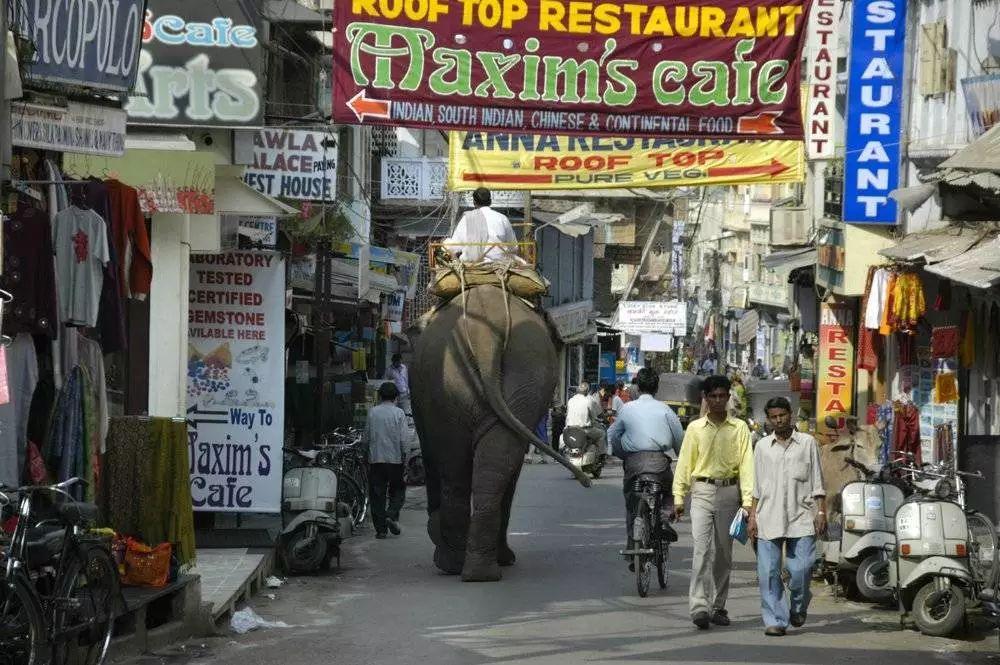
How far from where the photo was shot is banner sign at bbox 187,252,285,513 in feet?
48.4

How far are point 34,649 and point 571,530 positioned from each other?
448 inches

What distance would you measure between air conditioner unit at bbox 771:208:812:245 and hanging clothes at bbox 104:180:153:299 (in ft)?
73.5

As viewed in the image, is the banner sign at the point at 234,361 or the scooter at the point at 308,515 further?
the banner sign at the point at 234,361

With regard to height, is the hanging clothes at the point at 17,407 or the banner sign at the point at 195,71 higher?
the banner sign at the point at 195,71

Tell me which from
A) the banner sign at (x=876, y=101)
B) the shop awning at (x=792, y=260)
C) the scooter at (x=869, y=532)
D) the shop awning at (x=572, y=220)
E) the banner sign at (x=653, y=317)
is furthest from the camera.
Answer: the banner sign at (x=653, y=317)

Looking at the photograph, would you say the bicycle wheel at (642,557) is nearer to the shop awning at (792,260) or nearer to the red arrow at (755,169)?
the red arrow at (755,169)

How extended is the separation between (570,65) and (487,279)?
2.96m

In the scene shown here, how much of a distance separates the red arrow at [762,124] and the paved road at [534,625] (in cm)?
356

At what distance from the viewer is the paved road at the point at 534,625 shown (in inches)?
406

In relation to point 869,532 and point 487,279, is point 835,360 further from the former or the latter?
point 869,532

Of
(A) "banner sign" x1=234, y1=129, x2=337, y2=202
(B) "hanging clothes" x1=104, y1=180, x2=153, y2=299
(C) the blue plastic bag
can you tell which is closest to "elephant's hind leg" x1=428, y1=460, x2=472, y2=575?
(C) the blue plastic bag

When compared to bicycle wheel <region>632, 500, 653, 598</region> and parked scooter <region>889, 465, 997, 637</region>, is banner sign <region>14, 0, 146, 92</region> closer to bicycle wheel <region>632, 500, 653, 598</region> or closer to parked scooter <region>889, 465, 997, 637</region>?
bicycle wheel <region>632, 500, 653, 598</region>

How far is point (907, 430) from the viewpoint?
1989 cm

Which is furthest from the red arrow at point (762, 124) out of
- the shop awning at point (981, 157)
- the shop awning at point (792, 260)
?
the shop awning at point (792, 260)
